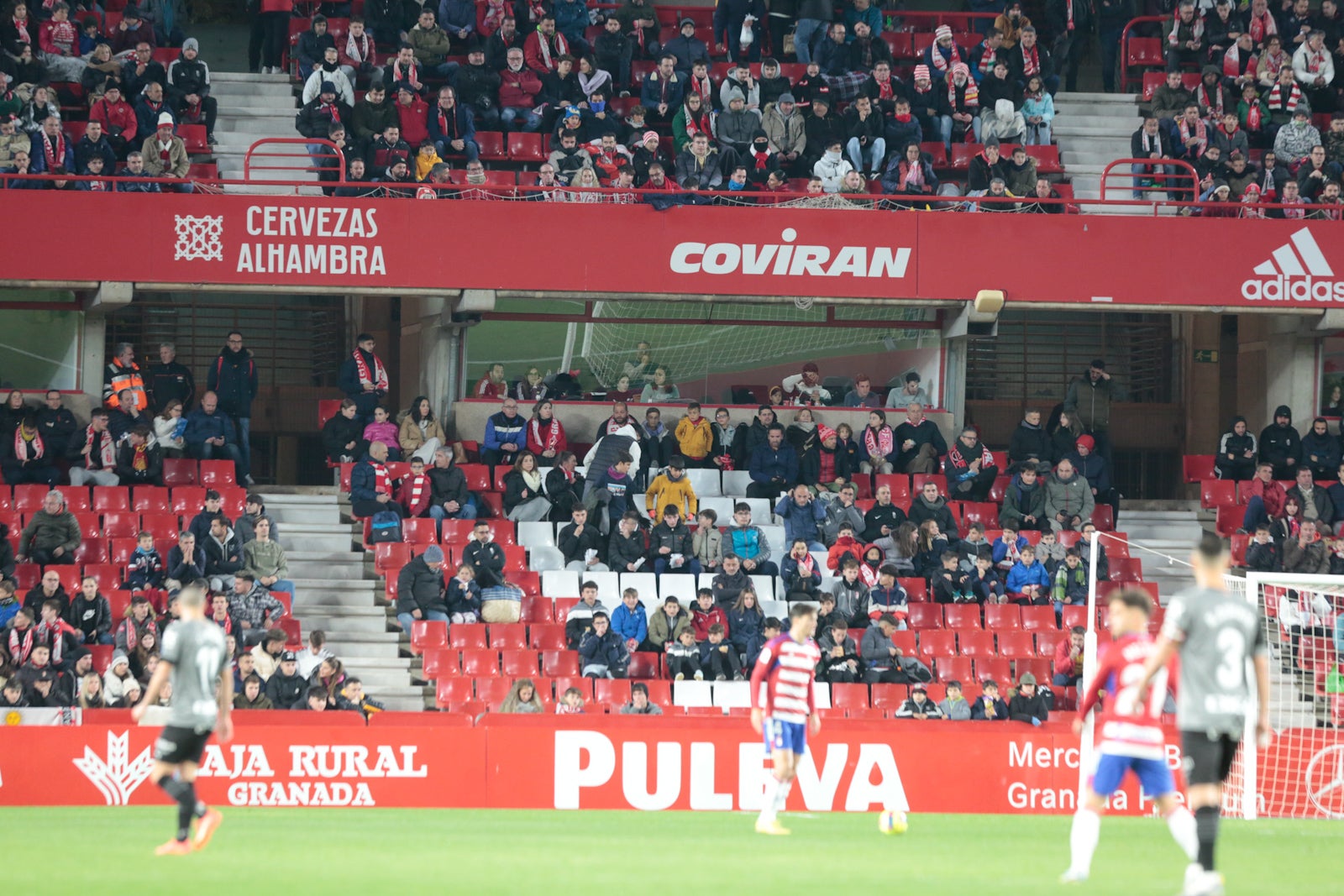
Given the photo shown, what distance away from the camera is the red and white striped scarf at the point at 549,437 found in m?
23.2

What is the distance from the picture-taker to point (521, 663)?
19781mm

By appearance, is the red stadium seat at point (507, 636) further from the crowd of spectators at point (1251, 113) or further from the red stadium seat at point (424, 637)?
the crowd of spectators at point (1251, 113)

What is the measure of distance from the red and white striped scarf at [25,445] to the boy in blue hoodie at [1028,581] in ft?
39.3

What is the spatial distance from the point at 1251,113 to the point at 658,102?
28.8ft

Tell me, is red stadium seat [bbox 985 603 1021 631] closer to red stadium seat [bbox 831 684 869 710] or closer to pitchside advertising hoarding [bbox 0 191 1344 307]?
red stadium seat [bbox 831 684 869 710]

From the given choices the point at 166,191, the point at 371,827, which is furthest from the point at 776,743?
the point at 166,191

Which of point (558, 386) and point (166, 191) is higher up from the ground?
point (166, 191)

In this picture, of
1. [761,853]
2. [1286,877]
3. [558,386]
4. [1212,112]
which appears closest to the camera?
[1286,877]

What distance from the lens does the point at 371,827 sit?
14.0 meters

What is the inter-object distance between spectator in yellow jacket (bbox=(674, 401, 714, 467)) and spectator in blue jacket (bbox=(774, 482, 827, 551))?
179 centimetres

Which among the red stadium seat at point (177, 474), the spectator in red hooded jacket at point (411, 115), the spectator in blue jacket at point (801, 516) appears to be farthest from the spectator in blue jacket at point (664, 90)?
the red stadium seat at point (177, 474)

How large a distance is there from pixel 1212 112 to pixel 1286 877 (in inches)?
679

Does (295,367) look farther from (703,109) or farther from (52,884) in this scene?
(52,884)

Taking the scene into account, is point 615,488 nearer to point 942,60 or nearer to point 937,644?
point 937,644
